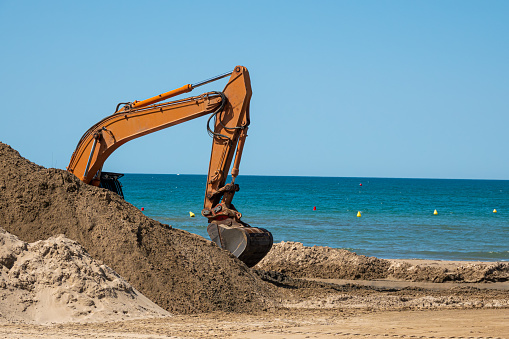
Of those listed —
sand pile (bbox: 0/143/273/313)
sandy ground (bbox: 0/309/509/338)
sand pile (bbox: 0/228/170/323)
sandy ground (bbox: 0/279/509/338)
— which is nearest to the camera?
sandy ground (bbox: 0/309/509/338)

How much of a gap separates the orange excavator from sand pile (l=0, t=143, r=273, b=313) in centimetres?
76

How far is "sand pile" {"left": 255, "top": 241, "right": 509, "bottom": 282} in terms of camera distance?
15609mm

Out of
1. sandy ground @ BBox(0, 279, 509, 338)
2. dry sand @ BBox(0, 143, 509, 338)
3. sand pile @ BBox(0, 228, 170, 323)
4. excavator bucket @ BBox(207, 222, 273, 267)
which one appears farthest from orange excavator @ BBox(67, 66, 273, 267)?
sand pile @ BBox(0, 228, 170, 323)

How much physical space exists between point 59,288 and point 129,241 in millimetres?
1976

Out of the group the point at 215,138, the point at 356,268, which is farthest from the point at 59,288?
the point at 356,268

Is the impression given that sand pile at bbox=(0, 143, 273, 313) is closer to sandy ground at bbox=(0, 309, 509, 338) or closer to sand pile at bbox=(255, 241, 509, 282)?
sandy ground at bbox=(0, 309, 509, 338)

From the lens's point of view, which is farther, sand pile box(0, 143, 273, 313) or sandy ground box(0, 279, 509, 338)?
sand pile box(0, 143, 273, 313)

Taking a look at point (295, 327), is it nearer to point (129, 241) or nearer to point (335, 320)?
point (335, 320)

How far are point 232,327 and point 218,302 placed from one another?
1890 millimetres

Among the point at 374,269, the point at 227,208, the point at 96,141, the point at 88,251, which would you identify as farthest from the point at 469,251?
the point at 88,251

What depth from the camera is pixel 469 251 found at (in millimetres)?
22812

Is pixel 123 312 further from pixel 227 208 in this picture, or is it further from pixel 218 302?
pixel 227 208

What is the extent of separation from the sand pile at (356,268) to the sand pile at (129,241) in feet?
15.0

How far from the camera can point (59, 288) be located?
8.80m
